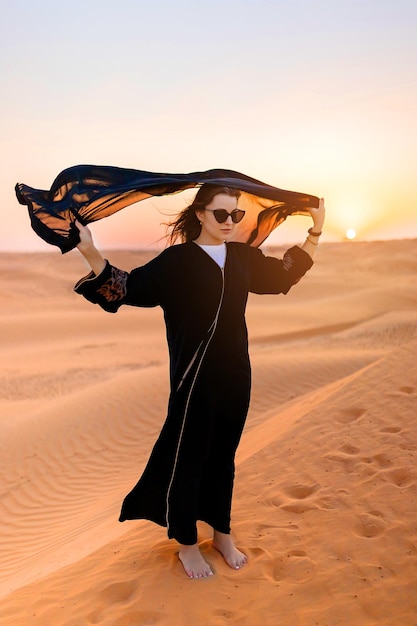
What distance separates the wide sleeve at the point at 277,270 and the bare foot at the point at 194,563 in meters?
1.72

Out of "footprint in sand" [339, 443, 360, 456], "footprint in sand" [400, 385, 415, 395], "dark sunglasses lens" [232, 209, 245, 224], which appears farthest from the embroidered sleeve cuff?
"footprint in sand" [400, 385, 415, 395]

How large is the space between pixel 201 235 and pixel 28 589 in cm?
275

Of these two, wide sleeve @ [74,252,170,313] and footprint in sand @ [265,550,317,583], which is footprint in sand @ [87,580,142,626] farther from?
wide sleeve @ [74,252,170,313]

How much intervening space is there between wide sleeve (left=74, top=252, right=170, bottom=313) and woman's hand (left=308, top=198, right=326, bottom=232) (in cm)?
114

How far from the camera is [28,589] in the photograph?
181 inches

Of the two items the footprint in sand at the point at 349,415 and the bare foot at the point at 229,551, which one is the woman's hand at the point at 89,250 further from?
the footprint in sand at the point at 349,415

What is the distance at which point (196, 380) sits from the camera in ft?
12.9

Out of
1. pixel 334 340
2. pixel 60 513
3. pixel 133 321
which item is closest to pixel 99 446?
pixel 60 513

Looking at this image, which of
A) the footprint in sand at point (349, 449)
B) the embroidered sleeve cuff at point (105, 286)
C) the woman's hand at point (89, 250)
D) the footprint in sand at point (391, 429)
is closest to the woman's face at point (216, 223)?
the embroidered sleeve cuff at point (105, 286)

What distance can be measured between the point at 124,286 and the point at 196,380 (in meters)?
0.72

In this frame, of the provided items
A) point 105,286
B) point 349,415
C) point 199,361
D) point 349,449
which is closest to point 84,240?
point 105,286

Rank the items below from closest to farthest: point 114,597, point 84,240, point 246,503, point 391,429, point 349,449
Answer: point 84,240, point 114,597, point 246,503, point 349,449, point 391,429

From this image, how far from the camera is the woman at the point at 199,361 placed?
12.8 ft

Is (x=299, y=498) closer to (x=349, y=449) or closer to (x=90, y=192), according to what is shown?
(x=349, y=449)
